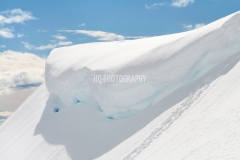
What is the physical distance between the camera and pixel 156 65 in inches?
269

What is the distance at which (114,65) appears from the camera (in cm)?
769

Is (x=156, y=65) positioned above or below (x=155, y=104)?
above

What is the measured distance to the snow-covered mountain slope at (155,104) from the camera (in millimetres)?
5082

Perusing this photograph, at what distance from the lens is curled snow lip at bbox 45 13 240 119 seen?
6.34 meters

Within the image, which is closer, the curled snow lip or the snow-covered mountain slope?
the snow-covered mountain slope

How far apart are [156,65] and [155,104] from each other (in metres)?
0.79

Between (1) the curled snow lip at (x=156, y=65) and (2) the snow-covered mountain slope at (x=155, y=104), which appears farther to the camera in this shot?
(1) the curled snow lip at (x=156, y=65)

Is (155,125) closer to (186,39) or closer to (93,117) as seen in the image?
(186,39)

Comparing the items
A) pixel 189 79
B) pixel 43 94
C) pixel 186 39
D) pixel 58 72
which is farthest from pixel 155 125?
pixel 43 94

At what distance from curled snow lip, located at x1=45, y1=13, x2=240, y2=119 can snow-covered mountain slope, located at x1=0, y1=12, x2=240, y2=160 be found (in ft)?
0.06

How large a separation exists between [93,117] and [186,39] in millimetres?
3092

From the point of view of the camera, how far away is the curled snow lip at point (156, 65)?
20.8 ft

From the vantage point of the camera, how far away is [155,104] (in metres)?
6.87

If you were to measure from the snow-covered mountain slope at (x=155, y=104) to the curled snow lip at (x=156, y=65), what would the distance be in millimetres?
18
